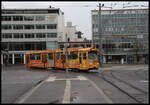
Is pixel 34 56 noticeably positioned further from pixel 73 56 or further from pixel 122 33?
pixel 122 33

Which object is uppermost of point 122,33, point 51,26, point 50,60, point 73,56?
point 51,26

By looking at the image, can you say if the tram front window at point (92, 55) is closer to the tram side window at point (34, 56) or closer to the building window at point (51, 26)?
the tram side window at point (34, 56)

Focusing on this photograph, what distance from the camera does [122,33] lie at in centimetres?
6438

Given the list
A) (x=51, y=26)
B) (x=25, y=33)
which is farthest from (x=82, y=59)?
(x=25, y=33)

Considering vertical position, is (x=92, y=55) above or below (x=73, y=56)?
above

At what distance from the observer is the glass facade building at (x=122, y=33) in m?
63.2

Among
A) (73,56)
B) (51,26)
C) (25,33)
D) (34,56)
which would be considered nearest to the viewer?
(73,56)

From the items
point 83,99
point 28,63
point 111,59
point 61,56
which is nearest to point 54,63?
point 61,56

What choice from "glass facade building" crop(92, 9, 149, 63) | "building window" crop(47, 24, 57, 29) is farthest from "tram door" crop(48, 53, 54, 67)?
"glass facade building" crop(92, 9, 149, 63)

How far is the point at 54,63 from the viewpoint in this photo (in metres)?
28.8

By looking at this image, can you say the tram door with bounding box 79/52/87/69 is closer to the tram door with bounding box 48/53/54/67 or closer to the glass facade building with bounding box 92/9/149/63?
the tram door with bounding box 48/53/54/67

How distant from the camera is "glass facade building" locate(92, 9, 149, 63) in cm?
6325

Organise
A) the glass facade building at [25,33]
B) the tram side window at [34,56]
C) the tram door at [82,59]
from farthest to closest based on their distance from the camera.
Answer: the glass facade building at [25,33], the tram side window at [34,56], the tram door at [82,59]

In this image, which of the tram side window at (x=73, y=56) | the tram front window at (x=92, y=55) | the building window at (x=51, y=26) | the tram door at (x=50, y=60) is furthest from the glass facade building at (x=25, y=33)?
the tram front window at (x=92, y=55)
